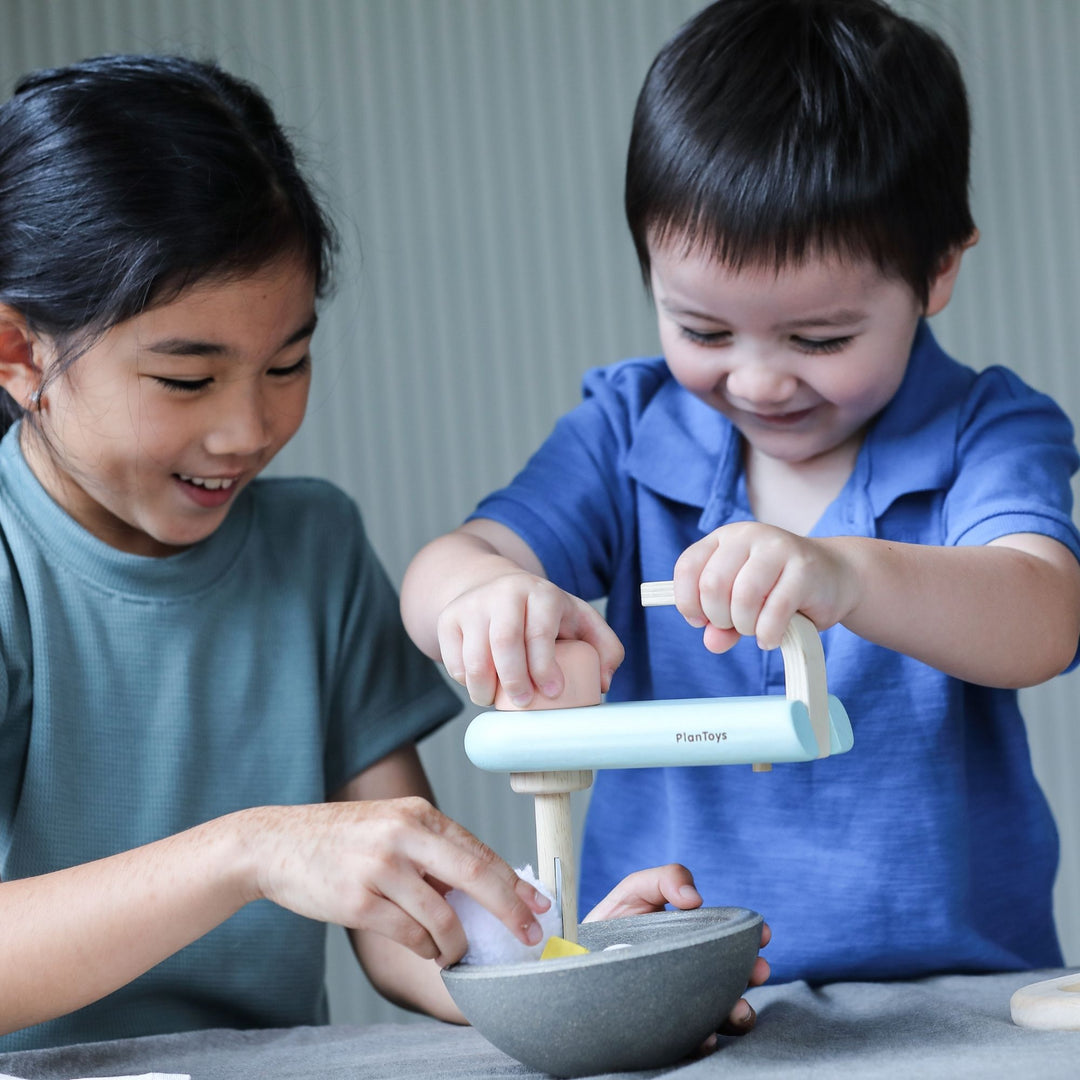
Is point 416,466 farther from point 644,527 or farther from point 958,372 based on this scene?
point 958,372

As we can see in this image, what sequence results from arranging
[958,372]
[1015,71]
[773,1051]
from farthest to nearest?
[1015,71]
[958,372]
[773,1051]

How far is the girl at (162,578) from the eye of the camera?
88 centimetres

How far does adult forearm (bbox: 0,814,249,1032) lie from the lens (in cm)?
71

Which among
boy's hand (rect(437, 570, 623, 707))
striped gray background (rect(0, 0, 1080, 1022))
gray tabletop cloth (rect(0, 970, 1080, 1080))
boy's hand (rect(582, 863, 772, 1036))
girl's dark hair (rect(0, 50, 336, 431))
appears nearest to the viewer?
gray tabletop cloth (rect(0, 970, 1080, 1080))

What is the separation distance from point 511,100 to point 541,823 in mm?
1320

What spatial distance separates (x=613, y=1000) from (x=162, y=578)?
22.2 inches

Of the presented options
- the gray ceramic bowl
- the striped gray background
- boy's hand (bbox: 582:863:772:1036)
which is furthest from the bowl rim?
the striped gray background

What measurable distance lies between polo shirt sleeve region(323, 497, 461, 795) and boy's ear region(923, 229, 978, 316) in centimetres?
48

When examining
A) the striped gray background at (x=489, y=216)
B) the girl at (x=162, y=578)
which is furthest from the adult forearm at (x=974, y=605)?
the striped gray background at (x=489, y=216)

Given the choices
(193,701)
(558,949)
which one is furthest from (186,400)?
(558,949)

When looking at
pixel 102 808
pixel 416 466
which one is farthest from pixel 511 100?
pixel 102 808

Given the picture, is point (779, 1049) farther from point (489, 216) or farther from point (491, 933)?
point (489, 216)

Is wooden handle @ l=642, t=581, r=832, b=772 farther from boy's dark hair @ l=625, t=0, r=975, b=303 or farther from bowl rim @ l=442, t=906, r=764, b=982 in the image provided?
boy's dark hair @ l=625, t=0, r=975, b=303

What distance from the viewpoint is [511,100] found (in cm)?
178
